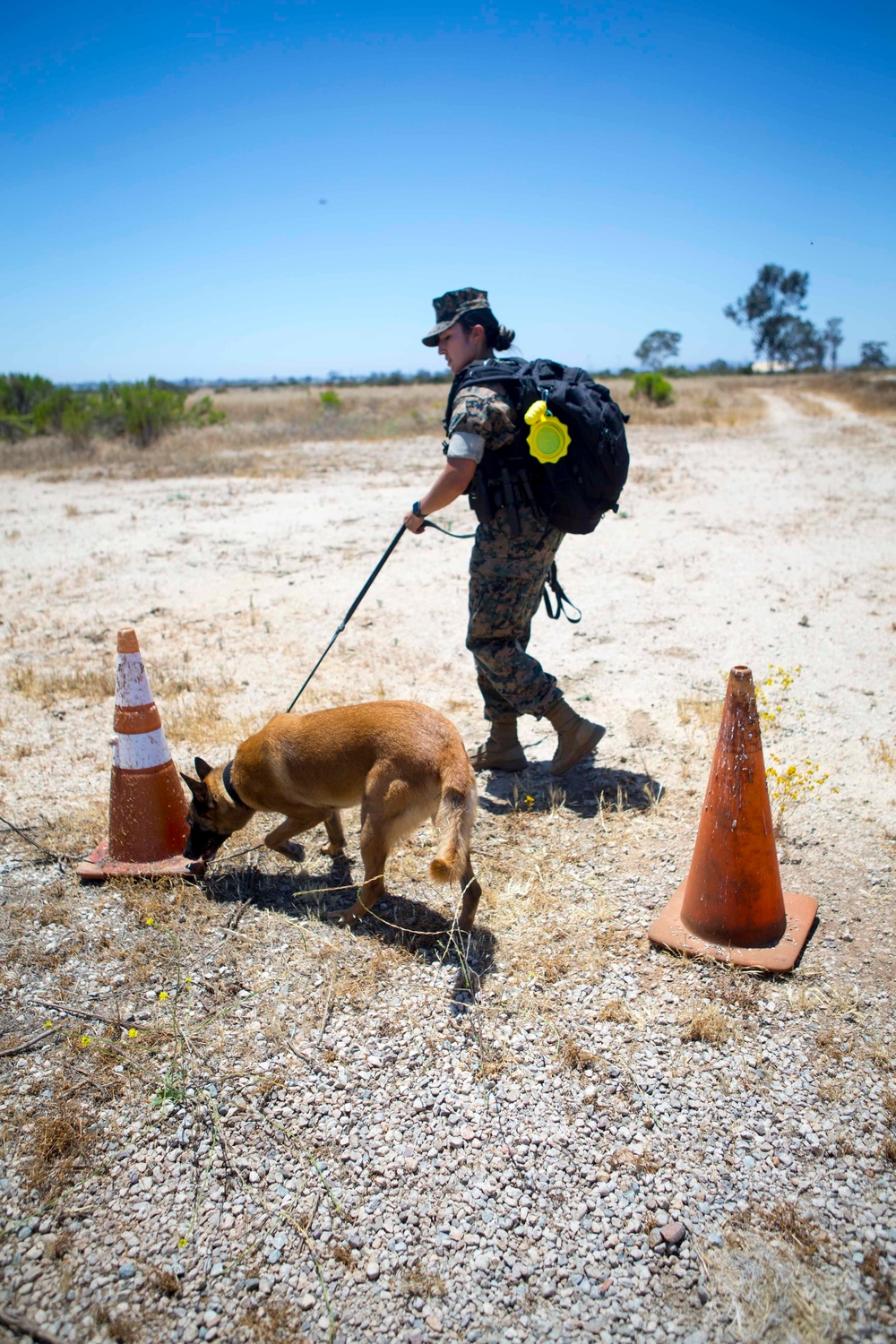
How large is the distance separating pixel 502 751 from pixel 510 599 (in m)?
0.88

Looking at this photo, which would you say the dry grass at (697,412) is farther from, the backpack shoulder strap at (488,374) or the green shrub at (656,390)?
the backpack shoulder strap at (488,374)

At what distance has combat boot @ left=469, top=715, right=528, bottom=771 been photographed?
15.1 ft

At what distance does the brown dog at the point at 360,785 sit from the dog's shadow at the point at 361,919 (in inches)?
3.2

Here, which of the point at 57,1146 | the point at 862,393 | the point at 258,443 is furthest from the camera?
the point at 862,393

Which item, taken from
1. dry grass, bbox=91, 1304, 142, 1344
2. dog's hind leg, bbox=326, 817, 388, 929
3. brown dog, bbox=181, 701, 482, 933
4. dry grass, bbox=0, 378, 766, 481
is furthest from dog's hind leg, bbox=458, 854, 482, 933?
dry grass, bbox=0, 378, 766, 481

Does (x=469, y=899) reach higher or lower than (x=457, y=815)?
lower

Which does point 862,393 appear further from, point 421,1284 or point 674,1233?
point 421,1284

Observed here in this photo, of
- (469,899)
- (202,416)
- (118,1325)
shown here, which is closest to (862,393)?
(202,416)

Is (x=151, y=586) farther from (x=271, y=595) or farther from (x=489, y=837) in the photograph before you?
(x=489, y=837)

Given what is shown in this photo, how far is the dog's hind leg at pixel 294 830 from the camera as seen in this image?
3.59 metres

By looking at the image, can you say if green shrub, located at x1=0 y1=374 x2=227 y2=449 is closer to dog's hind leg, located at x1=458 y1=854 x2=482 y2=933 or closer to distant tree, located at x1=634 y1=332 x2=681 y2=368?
dog's hind leg, located at x1=458 y1=854 x2=482 y2=933

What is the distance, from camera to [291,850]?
3.75m

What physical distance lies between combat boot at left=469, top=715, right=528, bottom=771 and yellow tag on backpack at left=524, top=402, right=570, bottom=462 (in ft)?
4.72

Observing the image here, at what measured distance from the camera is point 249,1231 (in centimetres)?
216
